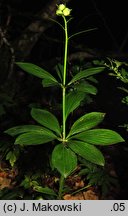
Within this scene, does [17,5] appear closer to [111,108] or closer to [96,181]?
[111,108]

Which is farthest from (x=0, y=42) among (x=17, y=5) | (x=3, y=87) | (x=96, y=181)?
(x=96, y=181)

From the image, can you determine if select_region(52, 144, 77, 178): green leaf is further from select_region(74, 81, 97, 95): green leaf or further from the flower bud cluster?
the flower bud cluster

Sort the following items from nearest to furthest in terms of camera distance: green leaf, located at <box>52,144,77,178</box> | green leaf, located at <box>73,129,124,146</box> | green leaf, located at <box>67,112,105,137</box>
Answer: green leaf, located at <box>52,144,77,178</box>, green leaf, located at <box>73,129,124,146</box>, green leaf, located at <box>67,112,105,137</box>

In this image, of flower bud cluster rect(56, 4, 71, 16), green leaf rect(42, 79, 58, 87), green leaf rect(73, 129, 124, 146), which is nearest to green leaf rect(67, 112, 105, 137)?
green leaf rect(73, 129, 124, 146)

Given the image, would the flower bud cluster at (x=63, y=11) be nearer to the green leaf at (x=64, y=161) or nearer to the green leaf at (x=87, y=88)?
the green leaf at (x=87, y=88)

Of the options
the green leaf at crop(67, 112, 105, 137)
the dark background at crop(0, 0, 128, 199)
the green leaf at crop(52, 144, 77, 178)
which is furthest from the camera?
the dark background at crop(0, 0, 128, 199)

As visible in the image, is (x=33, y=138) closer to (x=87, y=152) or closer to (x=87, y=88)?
(x=87, y=152)

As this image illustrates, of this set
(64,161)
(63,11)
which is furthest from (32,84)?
(64,161)
